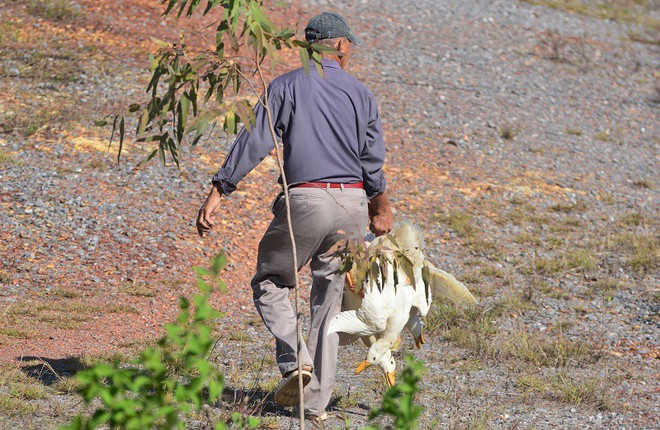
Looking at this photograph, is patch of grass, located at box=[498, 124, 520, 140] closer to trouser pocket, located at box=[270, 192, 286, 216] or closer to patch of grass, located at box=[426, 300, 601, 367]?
patch of grass, located at box=[426, 300, 601, 367]

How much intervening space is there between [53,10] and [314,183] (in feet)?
28.3

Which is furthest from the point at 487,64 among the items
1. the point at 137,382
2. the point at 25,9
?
the point at 137,382

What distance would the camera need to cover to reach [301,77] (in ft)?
13.2

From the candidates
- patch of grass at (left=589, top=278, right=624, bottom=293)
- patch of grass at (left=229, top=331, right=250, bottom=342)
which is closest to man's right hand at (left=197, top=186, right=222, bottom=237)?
patch of grass at (left=229, top=331, right=250, bottom=342)

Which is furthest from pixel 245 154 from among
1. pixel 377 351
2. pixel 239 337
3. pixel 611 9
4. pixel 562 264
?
pixel 611 9

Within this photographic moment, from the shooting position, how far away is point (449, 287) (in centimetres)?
475

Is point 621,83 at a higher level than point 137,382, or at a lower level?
lower

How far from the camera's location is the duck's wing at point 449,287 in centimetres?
472

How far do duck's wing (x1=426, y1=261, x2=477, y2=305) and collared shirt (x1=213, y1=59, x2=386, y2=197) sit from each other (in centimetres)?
88

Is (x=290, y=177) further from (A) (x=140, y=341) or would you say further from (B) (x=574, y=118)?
(B) (x=574, y=118)

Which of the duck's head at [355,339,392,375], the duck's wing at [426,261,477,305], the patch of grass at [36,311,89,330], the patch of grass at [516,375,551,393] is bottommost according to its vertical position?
the patch of grass at [36,311,89,330]

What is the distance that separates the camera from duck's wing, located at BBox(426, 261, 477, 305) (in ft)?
15.5

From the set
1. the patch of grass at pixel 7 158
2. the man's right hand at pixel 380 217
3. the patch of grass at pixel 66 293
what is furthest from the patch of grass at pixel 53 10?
the man's right hand at pixel 380 217

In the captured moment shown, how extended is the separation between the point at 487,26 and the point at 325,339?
1194cm
